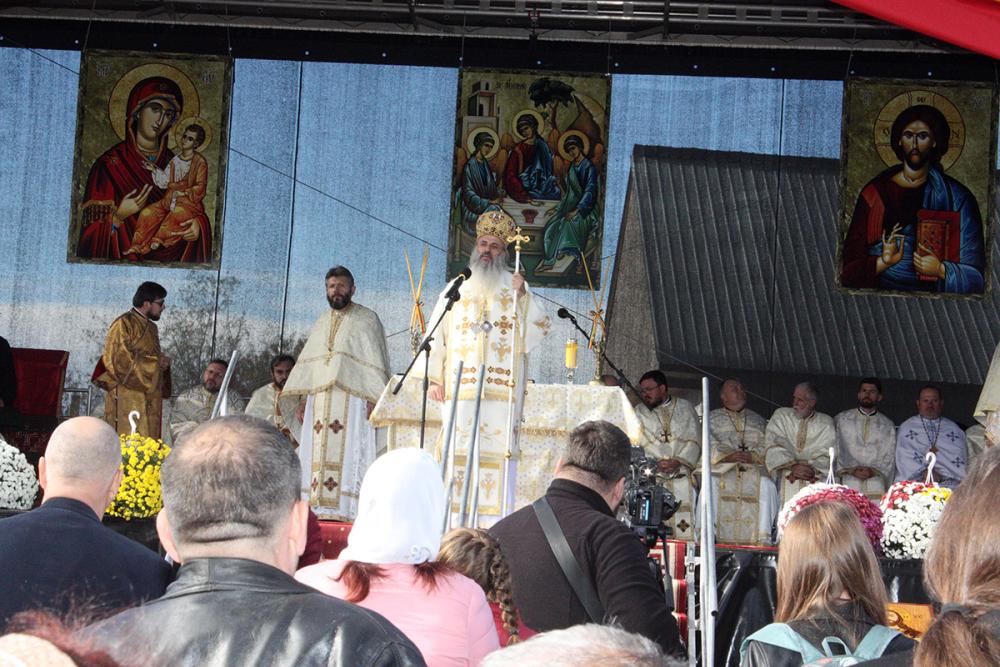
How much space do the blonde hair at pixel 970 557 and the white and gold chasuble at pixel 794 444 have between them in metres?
9.48

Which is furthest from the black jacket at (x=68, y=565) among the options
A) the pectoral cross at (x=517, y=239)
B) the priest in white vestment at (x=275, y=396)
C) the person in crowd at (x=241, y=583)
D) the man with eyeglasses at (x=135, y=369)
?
the man with eyeglasses at (x=135, y=369)

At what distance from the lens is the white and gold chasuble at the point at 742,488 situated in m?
11.2

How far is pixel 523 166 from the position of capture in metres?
12.0

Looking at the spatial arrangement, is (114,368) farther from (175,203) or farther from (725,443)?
(725,443)

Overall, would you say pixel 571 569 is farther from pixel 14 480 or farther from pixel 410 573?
pixel 14 480

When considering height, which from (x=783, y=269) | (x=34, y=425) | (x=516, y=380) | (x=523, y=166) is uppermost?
(x=523, y=166)

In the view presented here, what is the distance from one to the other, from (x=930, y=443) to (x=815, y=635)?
28.8ft

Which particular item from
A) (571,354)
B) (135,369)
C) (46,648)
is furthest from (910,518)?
(135,369)

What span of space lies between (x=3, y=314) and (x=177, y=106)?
8.51 ft

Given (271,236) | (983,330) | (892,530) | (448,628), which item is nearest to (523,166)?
(271,236)

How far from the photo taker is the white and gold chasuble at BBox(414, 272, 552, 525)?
27.6 ft

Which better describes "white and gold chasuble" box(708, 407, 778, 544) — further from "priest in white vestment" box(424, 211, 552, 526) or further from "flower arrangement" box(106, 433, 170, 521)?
"flower arrangement" box(106, 433, 170, 521)

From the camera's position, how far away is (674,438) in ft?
36.6

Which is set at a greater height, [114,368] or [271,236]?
[271,236]
